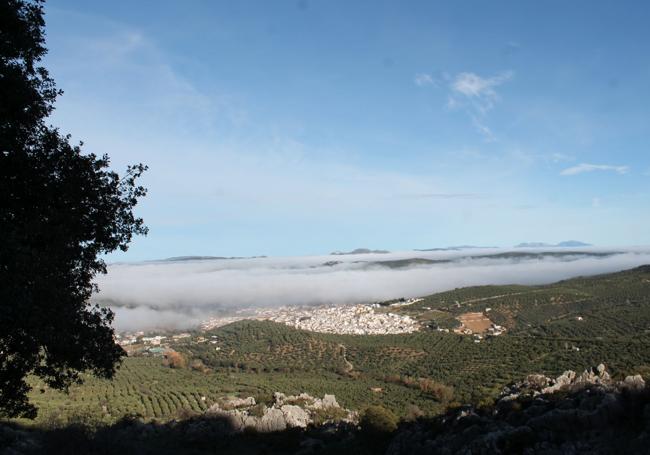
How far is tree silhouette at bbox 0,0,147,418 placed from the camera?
916cm

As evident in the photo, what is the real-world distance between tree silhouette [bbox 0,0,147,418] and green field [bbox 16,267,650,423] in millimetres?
26377

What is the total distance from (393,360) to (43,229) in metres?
82.1

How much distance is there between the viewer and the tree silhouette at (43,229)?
360 inches

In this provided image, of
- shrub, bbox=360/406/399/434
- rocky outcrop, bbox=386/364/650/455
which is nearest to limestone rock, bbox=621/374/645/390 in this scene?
rocky outcrop, bbox=386/364/650/455

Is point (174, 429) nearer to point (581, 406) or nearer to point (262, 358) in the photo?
point (581, 406)

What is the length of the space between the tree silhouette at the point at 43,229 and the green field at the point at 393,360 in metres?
26.4

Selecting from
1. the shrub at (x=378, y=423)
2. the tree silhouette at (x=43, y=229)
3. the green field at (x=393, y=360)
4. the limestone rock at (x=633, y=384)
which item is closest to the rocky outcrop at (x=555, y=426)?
the limestone rock at (x=633, y=384)

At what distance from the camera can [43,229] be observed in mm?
10000

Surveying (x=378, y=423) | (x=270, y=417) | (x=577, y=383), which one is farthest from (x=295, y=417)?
(x=577, y=383)

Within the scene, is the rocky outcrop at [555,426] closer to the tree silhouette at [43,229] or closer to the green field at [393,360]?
the tree silhouette at [43,229]

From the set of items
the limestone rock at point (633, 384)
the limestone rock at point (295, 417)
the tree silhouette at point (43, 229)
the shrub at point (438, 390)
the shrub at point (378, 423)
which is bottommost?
the shrub at point (438, 390)

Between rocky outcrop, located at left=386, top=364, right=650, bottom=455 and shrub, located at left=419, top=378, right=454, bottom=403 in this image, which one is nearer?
rocky outcrop, located at left=386, top=364, right=650, bottom=455

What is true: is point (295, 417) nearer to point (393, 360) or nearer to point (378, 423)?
point (378, 423)

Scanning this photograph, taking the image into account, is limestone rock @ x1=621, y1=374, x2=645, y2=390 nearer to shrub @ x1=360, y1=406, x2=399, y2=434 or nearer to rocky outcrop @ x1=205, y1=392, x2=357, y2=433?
shrub @ x1=360, y1=406, x2=399, y2=434
